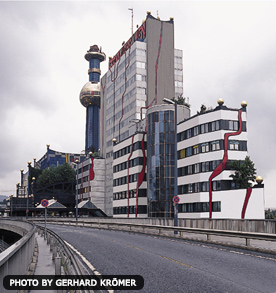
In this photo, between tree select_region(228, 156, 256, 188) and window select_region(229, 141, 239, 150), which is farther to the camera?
window select_region(229, 141, 239, 150)

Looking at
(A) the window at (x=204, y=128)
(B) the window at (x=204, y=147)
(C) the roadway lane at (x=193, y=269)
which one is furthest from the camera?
(A) the window at (x=204, y=128)

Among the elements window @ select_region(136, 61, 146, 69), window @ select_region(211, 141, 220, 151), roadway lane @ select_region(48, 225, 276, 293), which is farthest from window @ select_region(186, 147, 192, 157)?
roadway lane @ select_region(48, 225, 276, 293)

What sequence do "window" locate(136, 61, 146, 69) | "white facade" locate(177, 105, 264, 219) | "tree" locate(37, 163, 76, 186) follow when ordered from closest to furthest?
1. "white facade" locate(177, 105, 264, 219)
2. "window" locate(136, 61, 146, 69)
3. "tree" locate(37, 163, 76, 186)

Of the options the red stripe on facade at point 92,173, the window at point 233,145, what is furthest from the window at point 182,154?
the red stripe on facade at point 92,173

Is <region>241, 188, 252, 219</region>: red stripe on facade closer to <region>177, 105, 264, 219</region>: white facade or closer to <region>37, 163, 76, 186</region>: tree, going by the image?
<region>177, 105, 264, 219</region>: white facade

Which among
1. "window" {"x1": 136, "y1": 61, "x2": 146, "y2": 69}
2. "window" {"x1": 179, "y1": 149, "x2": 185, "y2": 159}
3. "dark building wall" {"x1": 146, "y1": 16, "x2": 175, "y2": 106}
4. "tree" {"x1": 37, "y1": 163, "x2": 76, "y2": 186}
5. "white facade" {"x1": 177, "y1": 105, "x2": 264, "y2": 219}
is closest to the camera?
"white facade" {"x1": 177, "y1": 105, "x2": 264, "y2": 219}

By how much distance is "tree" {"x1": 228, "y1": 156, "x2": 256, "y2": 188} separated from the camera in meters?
56.5

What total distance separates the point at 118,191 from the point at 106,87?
3741cm

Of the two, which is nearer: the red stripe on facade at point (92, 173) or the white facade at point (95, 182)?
the white facade at point (95, 182)

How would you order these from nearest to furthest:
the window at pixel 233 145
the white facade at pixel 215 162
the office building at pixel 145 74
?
the white facade at pixel 215 162 → the window at pixel 233 145 → the office building at pixel 145 74

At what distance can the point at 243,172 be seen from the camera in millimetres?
56531

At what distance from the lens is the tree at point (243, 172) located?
56469mm

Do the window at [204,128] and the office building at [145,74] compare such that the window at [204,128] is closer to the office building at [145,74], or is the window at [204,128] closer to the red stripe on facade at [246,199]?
the red stripe on facade at [246,199]

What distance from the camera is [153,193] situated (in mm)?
69062
